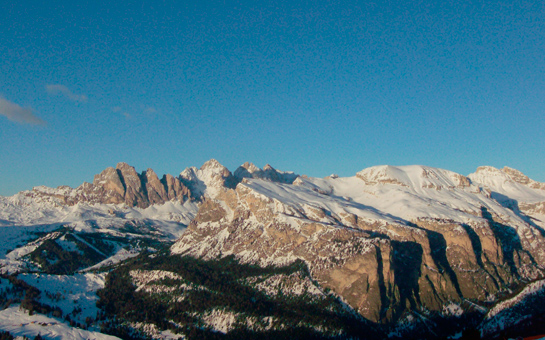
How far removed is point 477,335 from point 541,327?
326 feet

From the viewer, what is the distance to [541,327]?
585ft

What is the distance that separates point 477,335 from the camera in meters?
104

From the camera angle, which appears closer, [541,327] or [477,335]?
[477,335]
